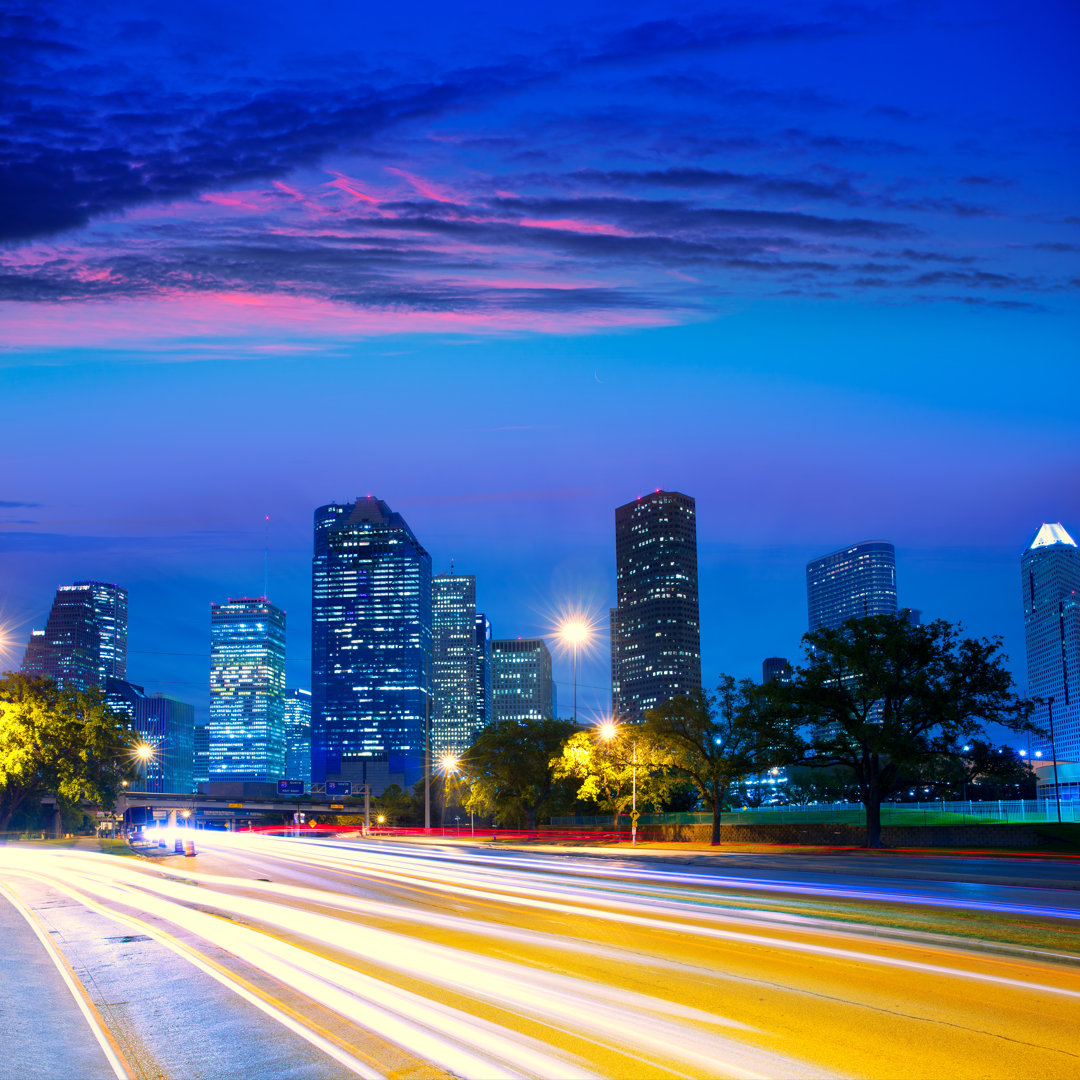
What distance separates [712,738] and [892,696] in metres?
13.6

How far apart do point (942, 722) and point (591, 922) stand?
36014mm

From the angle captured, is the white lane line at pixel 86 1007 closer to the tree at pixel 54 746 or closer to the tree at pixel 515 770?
the tree at pixel 54 746

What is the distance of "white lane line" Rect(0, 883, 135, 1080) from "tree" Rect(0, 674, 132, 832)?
6544 cm

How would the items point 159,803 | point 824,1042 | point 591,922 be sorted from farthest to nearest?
point 159,803, point 591,922, point 824,1042

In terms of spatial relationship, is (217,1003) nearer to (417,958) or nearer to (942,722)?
(417,958)

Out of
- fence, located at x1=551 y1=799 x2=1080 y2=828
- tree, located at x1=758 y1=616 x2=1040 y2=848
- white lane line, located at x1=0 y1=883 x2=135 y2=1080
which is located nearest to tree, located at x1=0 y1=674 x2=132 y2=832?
fence, located at x1=551 y1=799 x2=1080 y2=828

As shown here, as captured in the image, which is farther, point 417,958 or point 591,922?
point 591,922

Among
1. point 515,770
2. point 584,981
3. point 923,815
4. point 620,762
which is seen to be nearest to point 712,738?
point 620,762

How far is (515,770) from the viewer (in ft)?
313

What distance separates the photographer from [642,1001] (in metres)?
13.8

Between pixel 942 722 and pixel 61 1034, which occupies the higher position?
pixel 942 722

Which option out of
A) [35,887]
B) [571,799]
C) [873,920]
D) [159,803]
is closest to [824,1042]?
[873,920]

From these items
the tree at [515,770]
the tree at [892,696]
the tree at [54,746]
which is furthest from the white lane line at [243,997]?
the tree at [515,770]

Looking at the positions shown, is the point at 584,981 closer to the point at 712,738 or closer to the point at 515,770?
the point at 712,738
